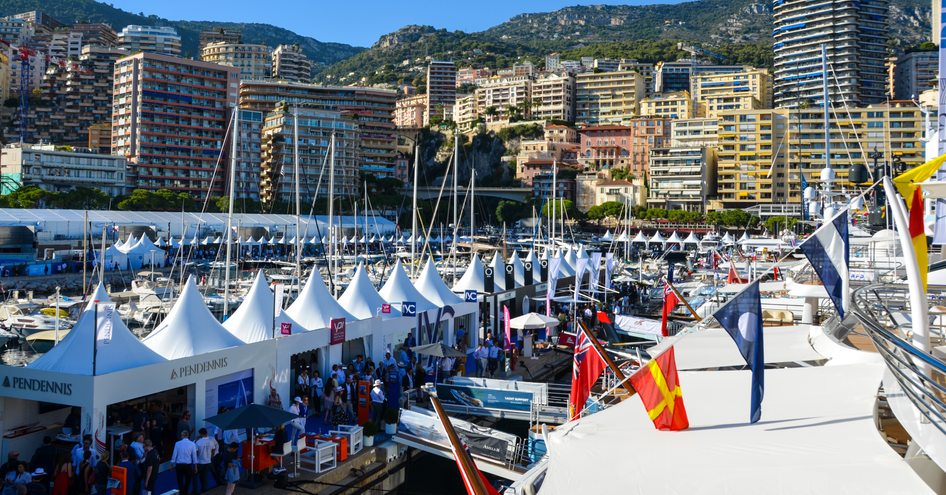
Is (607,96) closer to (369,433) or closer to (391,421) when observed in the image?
(391,421)

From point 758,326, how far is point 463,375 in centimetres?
1273

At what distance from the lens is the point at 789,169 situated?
370ft

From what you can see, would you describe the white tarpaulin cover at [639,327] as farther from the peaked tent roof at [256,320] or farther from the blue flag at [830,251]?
the blue flag at [830,251]

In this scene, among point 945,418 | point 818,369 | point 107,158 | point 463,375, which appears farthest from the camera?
point 107,158

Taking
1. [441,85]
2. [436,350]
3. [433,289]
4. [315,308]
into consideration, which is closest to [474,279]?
[433,289]

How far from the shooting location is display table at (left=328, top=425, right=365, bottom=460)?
50.0ft

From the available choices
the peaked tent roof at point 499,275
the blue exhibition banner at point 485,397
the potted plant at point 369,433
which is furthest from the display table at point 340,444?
the peaked tent roof at point 499,275

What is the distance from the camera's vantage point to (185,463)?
12586 millimetres

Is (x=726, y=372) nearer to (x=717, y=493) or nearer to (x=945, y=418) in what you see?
(x=717, y=493)

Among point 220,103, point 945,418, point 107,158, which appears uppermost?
point 220,103

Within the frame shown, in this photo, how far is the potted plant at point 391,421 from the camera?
53.1 ft

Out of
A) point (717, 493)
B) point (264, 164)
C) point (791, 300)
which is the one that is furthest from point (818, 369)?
point (264, 164)

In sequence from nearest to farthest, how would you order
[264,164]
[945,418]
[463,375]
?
[945,418] → [463,375] → [264,164]

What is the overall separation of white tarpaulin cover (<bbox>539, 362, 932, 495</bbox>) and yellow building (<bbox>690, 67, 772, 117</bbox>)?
12798 centimetres
